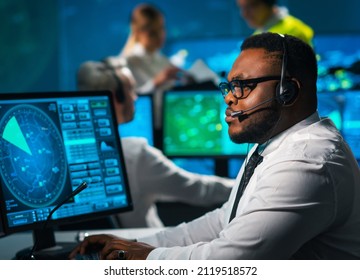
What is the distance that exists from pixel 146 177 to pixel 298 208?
1281 mm

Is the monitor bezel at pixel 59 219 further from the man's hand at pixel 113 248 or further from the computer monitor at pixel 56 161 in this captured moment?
the man's hand at pixel 113 248

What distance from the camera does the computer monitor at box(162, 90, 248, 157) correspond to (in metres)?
3.55

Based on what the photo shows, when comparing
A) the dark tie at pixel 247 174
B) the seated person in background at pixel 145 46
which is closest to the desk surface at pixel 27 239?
the dark tie at pixel 247 174

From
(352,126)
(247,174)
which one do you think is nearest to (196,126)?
(352,126)

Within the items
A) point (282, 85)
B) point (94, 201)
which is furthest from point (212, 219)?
point (282, 85)

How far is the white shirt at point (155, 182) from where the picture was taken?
2.69 meters

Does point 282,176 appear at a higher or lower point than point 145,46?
lower

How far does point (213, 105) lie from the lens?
356cm

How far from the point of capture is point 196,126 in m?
3.58

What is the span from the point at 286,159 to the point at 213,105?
2.02 m

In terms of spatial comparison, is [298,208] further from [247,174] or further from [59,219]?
[59,219]

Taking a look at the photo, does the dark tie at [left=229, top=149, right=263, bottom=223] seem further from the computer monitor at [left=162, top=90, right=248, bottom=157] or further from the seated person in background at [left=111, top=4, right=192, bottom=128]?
the seated person in background at [left=111, top=4, right=192, bottom=128]

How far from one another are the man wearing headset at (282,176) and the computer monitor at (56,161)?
6.4 inches
